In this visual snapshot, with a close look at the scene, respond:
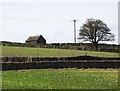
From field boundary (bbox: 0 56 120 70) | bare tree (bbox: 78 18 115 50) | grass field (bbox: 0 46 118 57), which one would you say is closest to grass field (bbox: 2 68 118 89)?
field boundary (bbox: 0 56 120 70)

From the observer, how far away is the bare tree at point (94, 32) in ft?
405

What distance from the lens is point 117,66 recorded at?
2355 inches

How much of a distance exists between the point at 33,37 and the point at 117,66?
266ft

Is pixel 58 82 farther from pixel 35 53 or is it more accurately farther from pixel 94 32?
pixel 94 32

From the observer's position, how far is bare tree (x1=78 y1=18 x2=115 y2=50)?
123500 millimetres

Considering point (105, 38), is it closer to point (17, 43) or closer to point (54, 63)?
point (17, 43)

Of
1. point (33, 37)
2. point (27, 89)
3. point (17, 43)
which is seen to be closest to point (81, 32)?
point (33, 37)

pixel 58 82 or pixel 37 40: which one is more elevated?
pixel 37 40

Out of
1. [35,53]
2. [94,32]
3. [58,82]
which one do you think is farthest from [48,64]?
[94,32]

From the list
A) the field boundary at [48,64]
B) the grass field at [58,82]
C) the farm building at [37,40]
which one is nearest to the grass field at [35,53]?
the field boundary at [48,64]

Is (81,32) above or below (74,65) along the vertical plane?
above

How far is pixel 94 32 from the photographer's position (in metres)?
124

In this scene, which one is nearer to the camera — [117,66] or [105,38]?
[117,66]

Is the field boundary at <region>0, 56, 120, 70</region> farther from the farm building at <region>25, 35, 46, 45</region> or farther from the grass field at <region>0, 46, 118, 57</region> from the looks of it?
the farm building at <region>25, 35, 46, 45</region>
